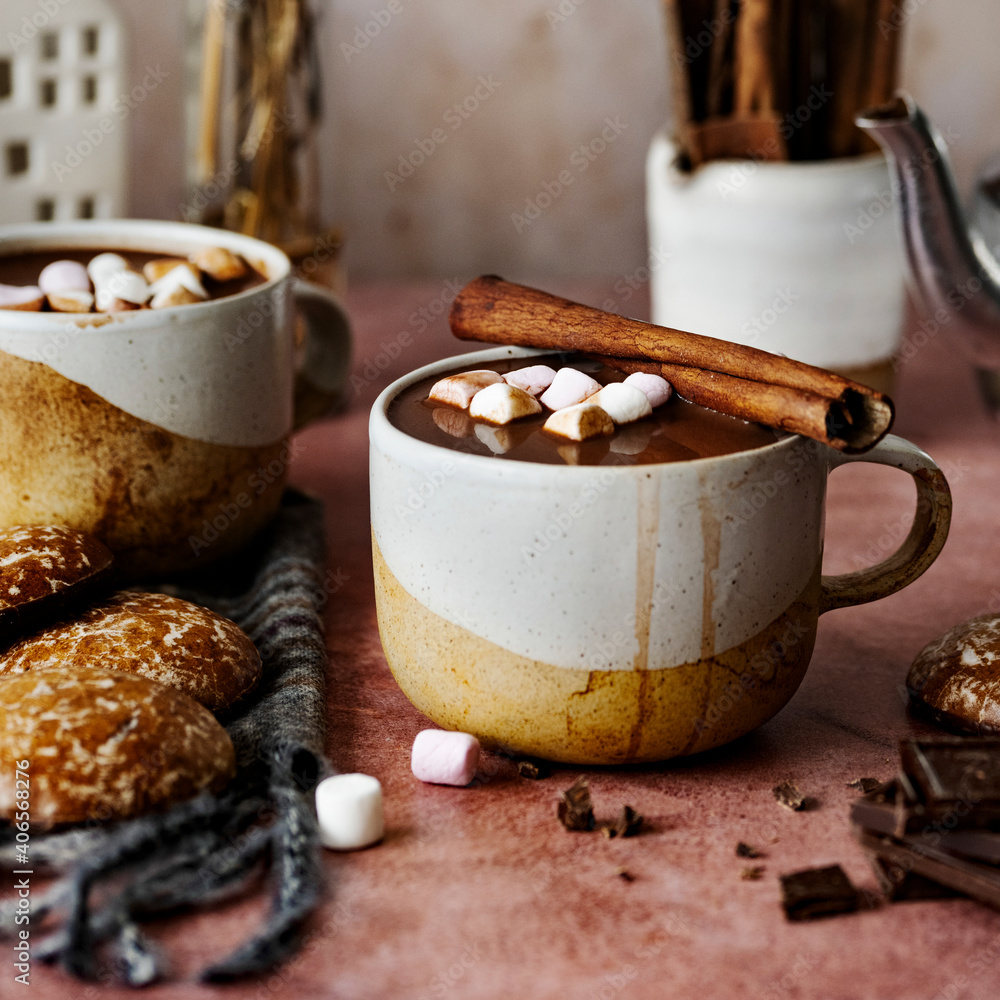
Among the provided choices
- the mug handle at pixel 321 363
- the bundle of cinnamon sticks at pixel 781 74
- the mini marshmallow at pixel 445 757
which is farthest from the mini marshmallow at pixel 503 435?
the bundle of cinnamon sticks at pixel 781 74

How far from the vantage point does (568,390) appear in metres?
0.58

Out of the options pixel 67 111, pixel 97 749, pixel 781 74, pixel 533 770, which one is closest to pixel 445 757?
pixel 533 770

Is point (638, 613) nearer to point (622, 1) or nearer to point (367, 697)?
point (367, 697)

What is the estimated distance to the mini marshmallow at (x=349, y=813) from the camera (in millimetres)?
504

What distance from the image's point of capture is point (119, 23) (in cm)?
111

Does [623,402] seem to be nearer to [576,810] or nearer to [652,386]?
[652,386]

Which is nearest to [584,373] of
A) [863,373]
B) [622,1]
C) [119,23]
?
[863,373]

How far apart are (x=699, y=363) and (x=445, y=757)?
0.21 meters

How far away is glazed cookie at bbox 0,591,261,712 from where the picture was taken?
583 mm

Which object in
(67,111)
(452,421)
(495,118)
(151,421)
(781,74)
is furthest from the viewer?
(495,118)

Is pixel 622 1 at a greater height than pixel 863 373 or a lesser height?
greater

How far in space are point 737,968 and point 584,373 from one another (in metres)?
0.29

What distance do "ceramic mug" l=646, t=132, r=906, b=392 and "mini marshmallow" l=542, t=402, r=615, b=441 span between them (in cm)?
43

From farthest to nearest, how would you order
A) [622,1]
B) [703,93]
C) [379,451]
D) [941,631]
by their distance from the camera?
[622,1], [703,93], [941,631], [379,451]
